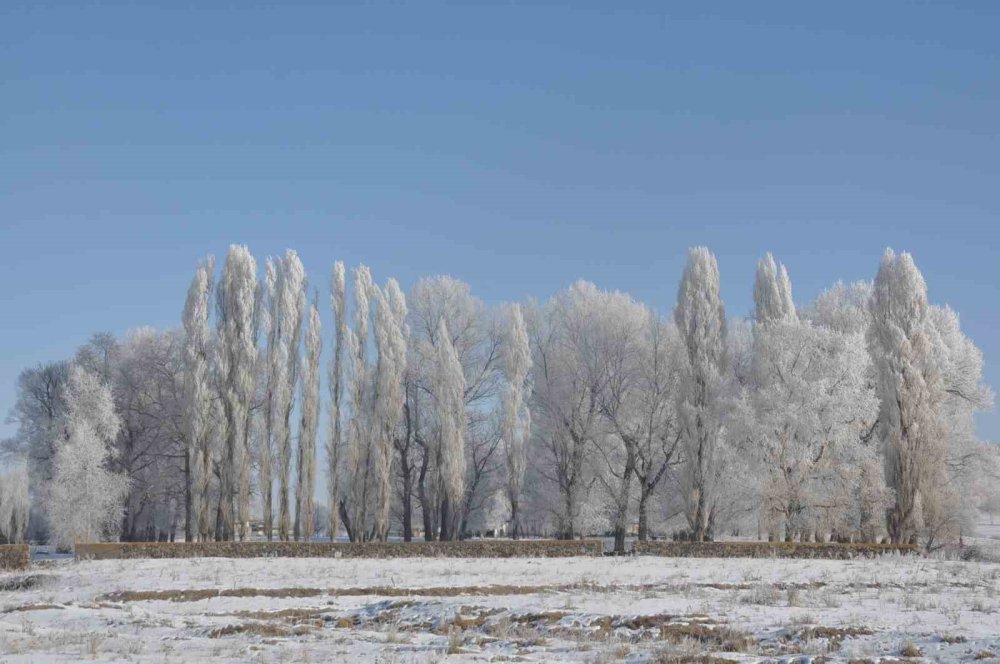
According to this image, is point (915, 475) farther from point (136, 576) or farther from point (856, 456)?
point (136, 576)

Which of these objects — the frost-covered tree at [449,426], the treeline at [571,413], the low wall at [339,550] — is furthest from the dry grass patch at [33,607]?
the frost-covered tree at [449,426]

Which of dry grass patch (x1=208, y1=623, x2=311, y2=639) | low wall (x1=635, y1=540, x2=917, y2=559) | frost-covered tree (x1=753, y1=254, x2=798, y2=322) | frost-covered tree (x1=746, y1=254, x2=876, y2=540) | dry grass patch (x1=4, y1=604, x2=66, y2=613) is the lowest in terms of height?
low wall (x1=635, y1=540, x2=917, y2=559)

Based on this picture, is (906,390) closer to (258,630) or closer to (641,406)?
(641,406)

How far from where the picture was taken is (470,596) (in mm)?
19484

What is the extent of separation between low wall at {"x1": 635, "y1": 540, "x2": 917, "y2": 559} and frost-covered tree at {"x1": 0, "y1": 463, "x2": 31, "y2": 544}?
40.5 m

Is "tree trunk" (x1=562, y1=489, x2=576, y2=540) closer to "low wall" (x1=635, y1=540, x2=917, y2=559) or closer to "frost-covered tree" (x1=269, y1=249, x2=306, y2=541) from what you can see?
"low wall" (x1=635, y1=540, x2=917, y2=559)

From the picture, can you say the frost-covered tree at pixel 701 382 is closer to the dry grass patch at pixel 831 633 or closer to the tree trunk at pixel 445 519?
the tree trunk at pixel 445 519

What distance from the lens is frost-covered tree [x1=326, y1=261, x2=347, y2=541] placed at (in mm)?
41438

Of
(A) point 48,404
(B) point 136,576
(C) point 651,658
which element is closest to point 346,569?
(B) point 136,576

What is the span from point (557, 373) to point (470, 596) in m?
25.2

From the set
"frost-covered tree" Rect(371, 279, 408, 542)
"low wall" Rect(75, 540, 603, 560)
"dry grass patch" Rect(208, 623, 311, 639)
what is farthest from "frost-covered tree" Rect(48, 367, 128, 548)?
"dry grass patch" Rect(208, 623, 311, 639)

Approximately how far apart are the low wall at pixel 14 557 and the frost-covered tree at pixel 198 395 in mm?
10407

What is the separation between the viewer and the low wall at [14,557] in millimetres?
29344

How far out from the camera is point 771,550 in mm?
31828
